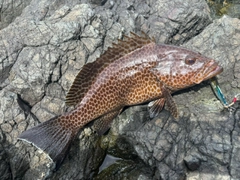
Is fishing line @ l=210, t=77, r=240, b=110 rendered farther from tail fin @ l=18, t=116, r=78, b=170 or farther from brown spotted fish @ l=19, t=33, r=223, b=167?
tail fin @ l=18, t=116, r=78, b=170

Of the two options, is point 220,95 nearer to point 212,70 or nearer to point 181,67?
point 212,70

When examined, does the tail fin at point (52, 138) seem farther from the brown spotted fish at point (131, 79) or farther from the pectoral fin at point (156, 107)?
the pectoral fin at point (156, 107)

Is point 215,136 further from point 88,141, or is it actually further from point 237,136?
point 88,141

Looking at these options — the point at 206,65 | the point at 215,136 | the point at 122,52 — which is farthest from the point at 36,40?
the point at 215,136

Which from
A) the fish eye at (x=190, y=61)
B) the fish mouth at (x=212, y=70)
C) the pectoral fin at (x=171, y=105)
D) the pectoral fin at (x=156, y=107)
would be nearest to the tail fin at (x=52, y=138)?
the pectoral fin at (x=156, y=107)

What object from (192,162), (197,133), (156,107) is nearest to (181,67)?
(156,107)

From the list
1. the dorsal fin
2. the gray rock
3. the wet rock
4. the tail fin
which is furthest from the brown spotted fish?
the wet rock
